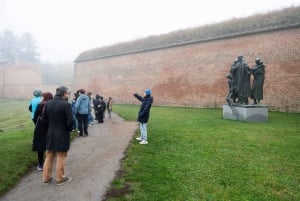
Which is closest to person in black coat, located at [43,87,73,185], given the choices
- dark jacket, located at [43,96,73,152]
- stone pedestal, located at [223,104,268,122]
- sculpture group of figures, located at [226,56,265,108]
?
dark jacket, located at [43,96,73,152]

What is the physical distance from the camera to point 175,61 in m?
24.0

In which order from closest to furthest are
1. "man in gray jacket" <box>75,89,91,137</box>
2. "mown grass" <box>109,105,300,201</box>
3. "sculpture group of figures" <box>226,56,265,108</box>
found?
"mown grass" <box>109,105,300,201</box> → "man in gray jacket" <box>75,89,91,137</box> → "sculpture group of figures" <box>226,56,265,108</box>

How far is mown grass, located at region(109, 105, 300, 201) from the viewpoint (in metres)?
4.94

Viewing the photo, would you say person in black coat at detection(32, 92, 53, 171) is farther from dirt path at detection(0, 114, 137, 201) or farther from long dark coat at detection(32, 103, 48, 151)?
dirt path at detection(0, 114, 137, 201)

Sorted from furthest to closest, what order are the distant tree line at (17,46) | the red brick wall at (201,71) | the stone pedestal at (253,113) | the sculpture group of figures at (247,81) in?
the distant tree line at (17,46) → the red brick wall at (201,71) → the sculpture group of figures at (247,81) → the stone pedestal at (253,113)

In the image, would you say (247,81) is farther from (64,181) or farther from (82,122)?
(64,181)

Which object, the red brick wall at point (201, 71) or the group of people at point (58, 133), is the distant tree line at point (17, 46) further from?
the group of people at point (58, 133)

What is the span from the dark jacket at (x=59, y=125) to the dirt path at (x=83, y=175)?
0.75 metres

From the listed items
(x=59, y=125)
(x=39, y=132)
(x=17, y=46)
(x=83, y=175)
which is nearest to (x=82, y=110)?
(x=39, y=132)

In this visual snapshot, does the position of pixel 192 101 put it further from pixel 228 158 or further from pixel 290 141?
pixel 228 158

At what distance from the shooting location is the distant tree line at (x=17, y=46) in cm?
6781

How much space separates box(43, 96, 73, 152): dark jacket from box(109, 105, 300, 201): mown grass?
1.28 metres

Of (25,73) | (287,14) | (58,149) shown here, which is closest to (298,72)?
(287,14)

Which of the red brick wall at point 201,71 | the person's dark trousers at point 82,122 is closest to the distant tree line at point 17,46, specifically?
the red brick wall at point 201,71
